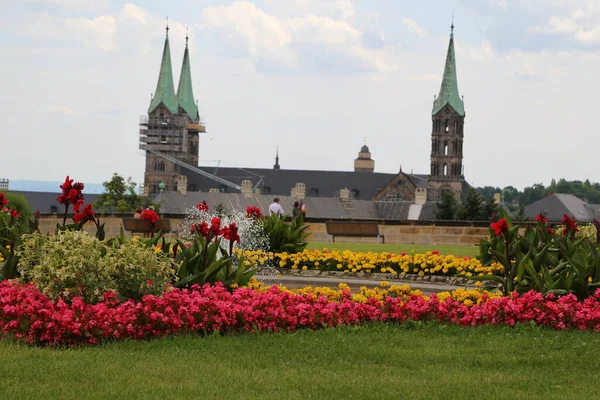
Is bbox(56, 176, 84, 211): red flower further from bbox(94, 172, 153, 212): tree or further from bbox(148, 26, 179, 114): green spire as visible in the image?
bbox(148, 26, 179, 114): green spire

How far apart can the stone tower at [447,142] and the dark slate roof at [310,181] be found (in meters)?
7.87

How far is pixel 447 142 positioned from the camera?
600 ft

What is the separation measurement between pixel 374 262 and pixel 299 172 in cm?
16707

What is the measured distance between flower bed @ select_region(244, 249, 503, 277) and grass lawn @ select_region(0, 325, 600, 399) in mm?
6565

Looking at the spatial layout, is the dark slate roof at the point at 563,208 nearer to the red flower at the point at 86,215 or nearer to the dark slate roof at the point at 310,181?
the dark slate roof at the point at 310,181

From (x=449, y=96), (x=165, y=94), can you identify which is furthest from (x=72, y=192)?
(x=449, y=96)

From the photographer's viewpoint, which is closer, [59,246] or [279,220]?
[59,246]

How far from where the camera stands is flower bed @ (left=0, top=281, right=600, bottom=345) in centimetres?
866

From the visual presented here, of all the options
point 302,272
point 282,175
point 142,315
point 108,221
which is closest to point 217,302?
point 142,315

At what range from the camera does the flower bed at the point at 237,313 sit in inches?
341

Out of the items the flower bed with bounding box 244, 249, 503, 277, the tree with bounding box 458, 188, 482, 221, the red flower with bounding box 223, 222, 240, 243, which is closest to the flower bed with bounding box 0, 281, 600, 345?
the red flower with bounding box 223, 222, 240, 243

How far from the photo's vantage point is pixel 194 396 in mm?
6961

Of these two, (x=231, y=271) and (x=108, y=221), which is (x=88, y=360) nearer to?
(x=231, y=271)

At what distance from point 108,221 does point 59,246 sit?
2133 cm
